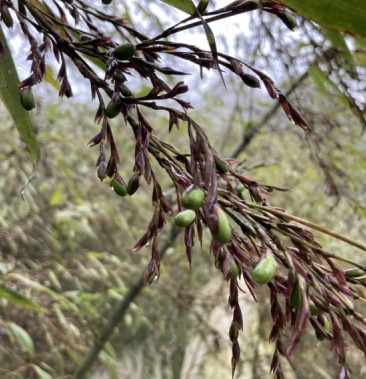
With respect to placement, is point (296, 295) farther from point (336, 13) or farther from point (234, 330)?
point (336, 13)

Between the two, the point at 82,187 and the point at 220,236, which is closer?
the point at 220,236

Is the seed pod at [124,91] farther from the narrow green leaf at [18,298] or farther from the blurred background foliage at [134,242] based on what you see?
the blurred background foliage at [134,242]

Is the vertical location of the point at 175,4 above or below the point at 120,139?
below

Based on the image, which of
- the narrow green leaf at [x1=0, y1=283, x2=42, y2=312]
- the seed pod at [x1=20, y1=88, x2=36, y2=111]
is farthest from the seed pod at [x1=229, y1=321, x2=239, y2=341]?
the narrow green leaf at [x1=0, y1=283, x2=42, y2=312]

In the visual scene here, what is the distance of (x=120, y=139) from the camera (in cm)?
247

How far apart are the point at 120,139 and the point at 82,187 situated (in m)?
0.46

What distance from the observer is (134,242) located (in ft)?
7.43

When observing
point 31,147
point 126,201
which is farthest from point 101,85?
point 126,201

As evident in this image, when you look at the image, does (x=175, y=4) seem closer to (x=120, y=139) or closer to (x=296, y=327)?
(x=296, y=327)

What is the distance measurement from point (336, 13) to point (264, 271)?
0.18 m

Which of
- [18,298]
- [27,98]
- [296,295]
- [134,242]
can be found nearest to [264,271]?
[296,295]

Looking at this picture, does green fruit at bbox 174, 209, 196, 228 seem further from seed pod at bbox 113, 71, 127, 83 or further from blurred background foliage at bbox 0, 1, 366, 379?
blurred background foliage at bbox 0, 1, 366, 379

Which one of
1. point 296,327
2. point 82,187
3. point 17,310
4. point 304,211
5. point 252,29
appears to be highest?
point 252,29

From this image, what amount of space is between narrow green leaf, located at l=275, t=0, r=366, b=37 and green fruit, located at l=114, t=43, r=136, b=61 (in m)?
0.10
